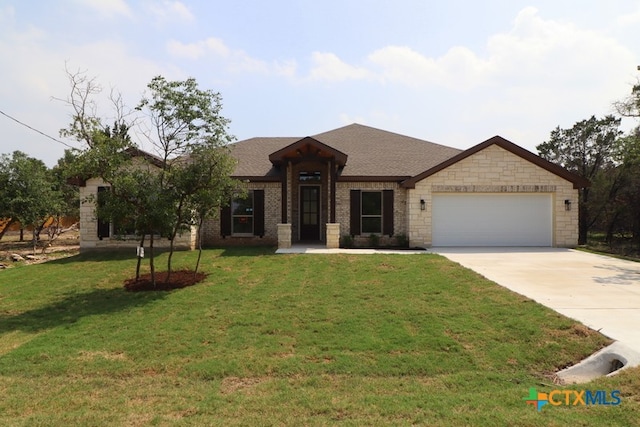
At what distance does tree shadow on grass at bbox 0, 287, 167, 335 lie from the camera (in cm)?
679

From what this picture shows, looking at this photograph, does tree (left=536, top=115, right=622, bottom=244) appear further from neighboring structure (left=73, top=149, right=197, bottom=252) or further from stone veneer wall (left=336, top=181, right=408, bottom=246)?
neighboring structure (left=73, top=149, right=197, bottom=252)

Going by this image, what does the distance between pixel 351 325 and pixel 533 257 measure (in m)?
9.21

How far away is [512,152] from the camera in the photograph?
1523 centimetres

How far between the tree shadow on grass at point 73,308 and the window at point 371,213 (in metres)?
9.23

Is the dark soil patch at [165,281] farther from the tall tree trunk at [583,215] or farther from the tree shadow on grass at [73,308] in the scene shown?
the tall tree trunk at [583,215]

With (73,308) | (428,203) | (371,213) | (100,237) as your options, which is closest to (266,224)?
(371,213)

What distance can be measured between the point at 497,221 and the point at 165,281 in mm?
12807

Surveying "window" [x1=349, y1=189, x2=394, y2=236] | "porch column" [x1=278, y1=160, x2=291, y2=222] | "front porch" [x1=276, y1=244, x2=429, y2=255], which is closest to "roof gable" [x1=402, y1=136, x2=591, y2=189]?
"window" [x1=349, y1=189, x2=394, y2=236]

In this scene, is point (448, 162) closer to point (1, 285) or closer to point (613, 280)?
point (613, 280)

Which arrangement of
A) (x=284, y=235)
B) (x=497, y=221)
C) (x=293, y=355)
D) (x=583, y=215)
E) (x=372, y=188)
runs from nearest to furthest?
(x=293, y=355), (x=284, y=235), (x=497, y=221), (x=372, y=188), (x=583, y=215)

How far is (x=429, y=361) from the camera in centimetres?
487

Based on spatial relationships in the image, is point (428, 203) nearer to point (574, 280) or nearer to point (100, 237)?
point (574, 280)

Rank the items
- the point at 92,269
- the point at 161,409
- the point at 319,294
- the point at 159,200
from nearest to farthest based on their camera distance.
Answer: the point at 161,409 → the point at 319,294 → the point at 159,200 → the point at 92,269

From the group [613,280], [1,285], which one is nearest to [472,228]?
[613,280]
